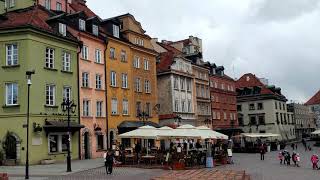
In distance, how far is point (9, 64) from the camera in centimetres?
3781

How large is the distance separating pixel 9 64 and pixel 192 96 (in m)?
33.8

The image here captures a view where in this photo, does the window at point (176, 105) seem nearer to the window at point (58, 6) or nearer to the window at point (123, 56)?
the window at point (123, 56)

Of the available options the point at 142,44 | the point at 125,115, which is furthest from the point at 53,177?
the point at 142,44

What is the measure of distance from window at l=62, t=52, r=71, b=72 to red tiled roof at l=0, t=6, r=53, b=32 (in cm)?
283

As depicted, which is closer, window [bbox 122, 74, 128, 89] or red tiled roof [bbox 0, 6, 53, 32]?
red tiled roof [bbox 0, 6, 53, 32]

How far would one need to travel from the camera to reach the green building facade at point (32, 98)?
36.7 meters

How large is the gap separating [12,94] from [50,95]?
3321 millimetres

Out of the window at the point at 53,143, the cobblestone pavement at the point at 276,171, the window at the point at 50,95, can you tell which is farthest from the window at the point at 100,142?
the cobblestone pavement at the point at 276,171

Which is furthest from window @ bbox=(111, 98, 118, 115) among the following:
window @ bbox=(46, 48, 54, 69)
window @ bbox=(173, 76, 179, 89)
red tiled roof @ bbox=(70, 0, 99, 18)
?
window @ bbox=(173, 76, 179, 89)

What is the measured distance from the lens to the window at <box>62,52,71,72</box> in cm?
4134

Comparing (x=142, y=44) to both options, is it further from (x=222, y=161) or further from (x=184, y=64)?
(x=222, y=161)

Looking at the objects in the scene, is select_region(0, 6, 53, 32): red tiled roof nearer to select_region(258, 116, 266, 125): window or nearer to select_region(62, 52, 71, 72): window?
select_region(62, 52, 71, 72): window

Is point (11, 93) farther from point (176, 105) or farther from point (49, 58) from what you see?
point (176, 105)

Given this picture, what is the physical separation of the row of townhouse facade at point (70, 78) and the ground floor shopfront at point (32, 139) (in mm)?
80
